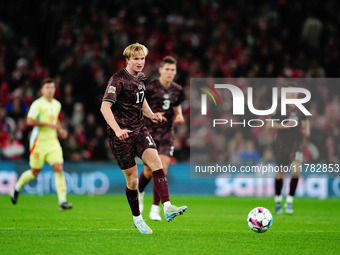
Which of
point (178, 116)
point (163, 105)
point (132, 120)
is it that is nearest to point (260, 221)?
point (132, 120)

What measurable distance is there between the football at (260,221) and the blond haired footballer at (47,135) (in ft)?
17.0

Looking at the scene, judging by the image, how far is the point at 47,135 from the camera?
43.8ft

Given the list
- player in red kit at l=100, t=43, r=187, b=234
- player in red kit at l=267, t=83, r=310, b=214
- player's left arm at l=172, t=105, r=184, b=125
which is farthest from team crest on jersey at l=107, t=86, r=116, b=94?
player in red kit at l=267, t=83, r=310, b=214

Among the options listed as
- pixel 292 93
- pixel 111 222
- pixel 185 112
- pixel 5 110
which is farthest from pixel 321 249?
pixel 5 110

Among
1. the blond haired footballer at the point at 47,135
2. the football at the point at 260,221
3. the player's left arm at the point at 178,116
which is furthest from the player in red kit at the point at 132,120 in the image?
the blond haired footballer at the point at 47,135

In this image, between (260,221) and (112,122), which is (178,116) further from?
(112,122)

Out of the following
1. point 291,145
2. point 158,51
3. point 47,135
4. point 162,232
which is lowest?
point 162,232

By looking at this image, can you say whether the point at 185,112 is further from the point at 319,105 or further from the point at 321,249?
the point at 321,249

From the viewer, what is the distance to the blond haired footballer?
43.0 feet

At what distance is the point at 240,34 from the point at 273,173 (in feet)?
21.1

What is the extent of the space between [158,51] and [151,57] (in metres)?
0.54

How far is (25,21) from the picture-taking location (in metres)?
23.7

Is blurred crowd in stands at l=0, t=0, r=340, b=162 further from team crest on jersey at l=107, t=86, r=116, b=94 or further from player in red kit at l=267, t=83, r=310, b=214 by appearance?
team crest on jersey at l=107, t=86, r=116, b=94

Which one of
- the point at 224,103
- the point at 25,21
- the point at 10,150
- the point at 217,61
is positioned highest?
the point at 25,21
